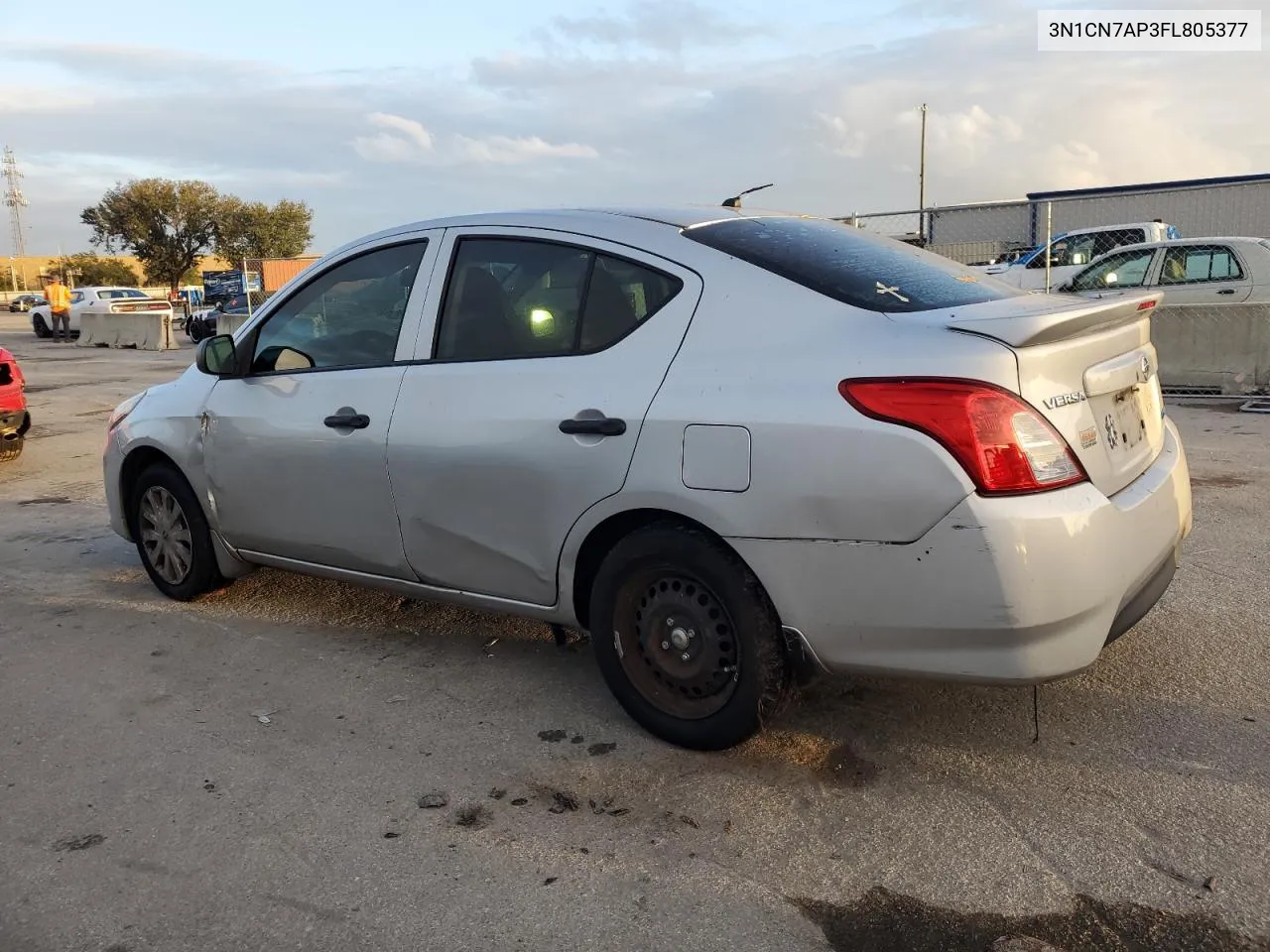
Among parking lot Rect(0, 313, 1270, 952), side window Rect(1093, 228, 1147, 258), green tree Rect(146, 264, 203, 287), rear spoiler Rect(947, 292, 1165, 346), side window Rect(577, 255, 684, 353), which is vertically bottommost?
parking lot Rect(0, 313, 1270, 952)

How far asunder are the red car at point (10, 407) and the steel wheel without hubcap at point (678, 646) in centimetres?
744

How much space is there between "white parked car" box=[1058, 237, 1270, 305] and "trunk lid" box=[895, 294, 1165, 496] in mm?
9774

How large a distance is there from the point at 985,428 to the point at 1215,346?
401 inches

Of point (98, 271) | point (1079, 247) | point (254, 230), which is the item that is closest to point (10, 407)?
point (1079, 247)

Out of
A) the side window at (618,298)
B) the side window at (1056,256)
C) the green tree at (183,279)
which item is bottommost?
the side window at (618,298)

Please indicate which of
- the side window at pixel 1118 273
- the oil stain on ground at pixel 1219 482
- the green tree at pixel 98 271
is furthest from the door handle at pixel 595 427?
the green tree at pixel 98 271

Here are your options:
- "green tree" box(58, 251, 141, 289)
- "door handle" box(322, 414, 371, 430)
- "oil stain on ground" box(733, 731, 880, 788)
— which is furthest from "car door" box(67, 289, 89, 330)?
"green tree" box(58, 251, 141, 289)

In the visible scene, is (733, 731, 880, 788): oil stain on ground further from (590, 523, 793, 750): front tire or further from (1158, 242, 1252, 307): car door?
(1158, 242, 1252, 307): car door

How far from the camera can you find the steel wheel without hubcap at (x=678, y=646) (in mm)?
3121

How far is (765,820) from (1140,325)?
6.53 feet

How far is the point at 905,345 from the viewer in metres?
2.74

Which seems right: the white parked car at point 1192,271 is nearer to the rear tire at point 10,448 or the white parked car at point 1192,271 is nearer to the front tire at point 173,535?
the front tire at point 173,535

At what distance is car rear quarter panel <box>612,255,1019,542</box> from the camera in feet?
8.70

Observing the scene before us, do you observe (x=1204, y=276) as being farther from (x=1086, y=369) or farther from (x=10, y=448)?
(x=10, y=448)
